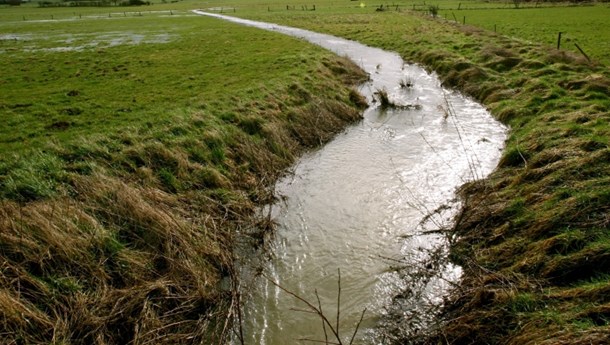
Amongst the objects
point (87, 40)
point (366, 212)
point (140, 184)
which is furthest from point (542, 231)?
point (87, 40)

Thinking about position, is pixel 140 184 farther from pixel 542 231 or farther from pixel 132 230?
pixel 542 231

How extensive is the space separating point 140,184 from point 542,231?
33.8 ft

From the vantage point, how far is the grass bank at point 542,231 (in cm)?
585

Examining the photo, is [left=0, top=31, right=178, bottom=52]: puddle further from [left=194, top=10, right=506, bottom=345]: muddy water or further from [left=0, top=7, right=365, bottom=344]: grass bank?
[left=194, top=10, right=506, bottom=345]: muddy water

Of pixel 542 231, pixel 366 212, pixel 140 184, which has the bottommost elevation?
pixel 366 212

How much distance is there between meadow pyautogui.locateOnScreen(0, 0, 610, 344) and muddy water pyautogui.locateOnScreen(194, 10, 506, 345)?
84 cm

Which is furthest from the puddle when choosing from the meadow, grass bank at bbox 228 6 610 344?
grass bank at bbox 228 6 610 344

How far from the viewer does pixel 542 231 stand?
7.83 m

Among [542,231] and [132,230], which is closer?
[542,231]

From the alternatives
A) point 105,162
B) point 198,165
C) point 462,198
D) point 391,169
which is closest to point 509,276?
point 462,198

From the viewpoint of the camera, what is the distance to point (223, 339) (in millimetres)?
7043

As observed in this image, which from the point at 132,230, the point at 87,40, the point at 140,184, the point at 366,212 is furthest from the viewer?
the point at 87,40

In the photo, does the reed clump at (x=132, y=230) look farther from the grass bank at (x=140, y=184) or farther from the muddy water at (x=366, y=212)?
the muddy water at (x=366, y=212)

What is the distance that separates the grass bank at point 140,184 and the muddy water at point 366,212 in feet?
3.18
